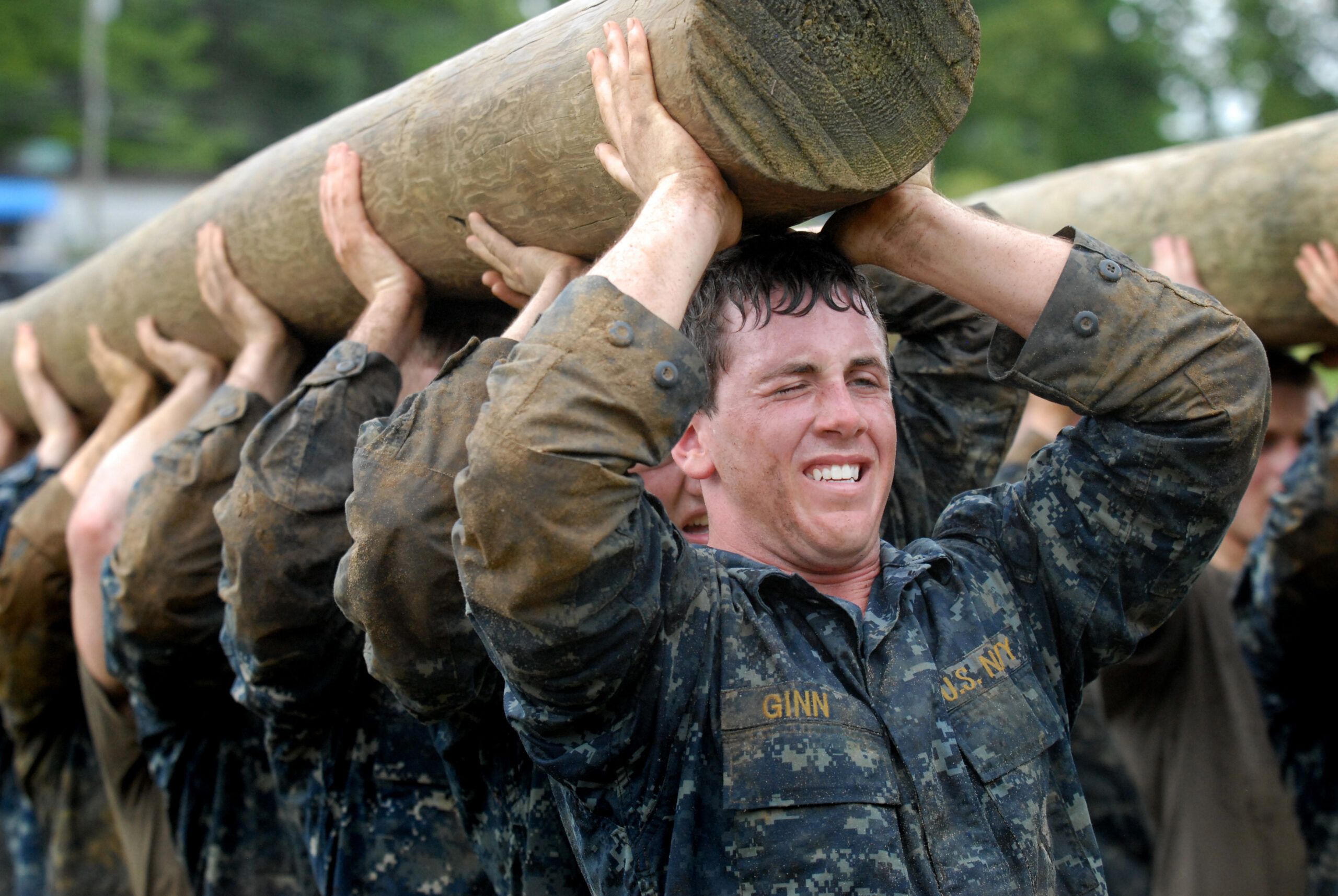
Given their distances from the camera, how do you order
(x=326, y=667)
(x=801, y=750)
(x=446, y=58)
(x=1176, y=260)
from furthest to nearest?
(x=446, y=58), (x=1176, y=260), (x=326, y=667), (x=801, y=750)

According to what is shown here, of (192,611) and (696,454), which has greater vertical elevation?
(696,454)

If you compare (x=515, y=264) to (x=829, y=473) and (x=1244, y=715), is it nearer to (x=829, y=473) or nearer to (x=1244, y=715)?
(x=829, y=473)

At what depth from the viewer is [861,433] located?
84.7 inches

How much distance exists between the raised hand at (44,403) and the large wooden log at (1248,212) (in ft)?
11.0

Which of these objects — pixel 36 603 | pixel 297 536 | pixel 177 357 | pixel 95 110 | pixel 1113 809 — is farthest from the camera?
pixel 95 110

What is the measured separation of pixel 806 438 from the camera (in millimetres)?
2127

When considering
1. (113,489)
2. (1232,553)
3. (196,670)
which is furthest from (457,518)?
(1232,553)

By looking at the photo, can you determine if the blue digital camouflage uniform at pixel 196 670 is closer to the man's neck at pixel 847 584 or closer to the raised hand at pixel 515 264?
the raised hand at pixel 515 264

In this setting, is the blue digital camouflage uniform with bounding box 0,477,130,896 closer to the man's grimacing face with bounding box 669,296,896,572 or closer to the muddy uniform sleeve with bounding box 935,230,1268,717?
the man's grimacing face with bounding box 669,296,896,572

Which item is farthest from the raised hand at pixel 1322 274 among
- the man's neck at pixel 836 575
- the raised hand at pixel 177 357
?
the raised hand at pixel 177 357

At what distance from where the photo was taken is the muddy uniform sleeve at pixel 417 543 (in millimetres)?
2191

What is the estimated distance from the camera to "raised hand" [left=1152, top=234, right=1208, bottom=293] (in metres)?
3.38

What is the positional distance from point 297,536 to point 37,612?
5.55 ft

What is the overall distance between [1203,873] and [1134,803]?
1.51 ft
